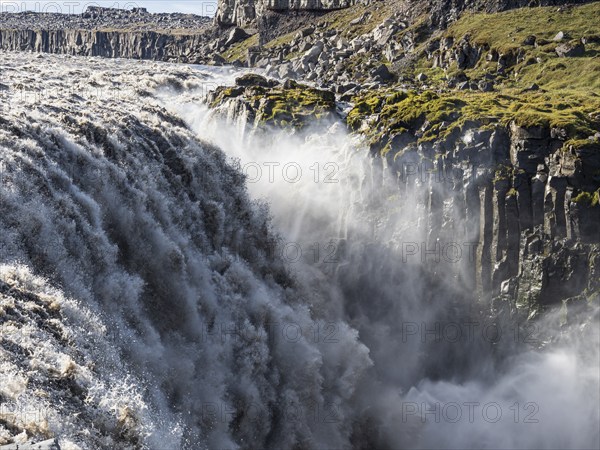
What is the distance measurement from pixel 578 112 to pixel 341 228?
21.1 meters

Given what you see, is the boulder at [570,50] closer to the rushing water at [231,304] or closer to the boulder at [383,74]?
the boulder at [383,74]

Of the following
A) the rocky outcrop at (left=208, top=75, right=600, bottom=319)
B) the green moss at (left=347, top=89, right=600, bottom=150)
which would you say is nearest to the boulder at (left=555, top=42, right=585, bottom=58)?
the green moss at (left=347, top=89, right=600, bottom=150)

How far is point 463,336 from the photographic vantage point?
165 ft

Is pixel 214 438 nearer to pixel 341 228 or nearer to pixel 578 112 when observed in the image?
pixel 341 228

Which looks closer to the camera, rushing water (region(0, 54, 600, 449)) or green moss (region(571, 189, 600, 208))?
rushing water (region(0, 54, 600, 449))

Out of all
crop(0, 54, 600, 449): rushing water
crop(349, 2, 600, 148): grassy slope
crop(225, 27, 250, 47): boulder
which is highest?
crop(225, 27, 250, 47): boulder

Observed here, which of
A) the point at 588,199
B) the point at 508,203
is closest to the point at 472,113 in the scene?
the point at 508,203

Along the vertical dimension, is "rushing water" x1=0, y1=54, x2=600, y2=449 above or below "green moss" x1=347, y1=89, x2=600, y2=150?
below

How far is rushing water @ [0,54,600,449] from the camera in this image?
24.9m

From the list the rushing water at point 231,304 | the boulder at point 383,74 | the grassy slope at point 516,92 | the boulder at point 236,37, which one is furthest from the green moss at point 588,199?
the boulder at point 236,37

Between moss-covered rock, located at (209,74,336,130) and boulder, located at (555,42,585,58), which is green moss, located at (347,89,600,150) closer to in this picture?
moss-covered rock, located at (209,74,336,130)

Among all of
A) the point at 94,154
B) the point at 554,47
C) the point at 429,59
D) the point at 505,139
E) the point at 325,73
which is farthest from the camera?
the point at 325,73

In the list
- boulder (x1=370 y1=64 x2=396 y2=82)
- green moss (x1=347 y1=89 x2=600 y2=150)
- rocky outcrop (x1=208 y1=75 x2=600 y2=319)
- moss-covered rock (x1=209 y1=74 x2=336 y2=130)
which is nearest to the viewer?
rocky outcrop (x1=208 y1=75 x2=600 y2=319)

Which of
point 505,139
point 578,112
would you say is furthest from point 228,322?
point 578,112
